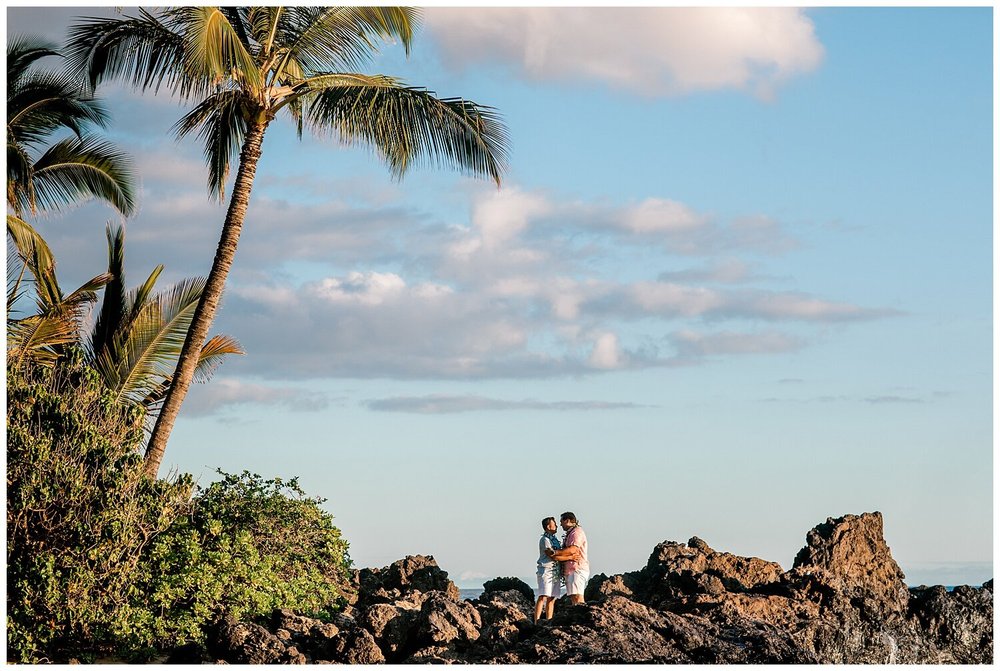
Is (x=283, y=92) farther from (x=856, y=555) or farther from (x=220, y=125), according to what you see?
(x=856, y=555)

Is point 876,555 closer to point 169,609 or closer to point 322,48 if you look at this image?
point 169,609

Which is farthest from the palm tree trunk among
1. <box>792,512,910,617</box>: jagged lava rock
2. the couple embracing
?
<box>792,512,910,617</box>: jagged lava rock

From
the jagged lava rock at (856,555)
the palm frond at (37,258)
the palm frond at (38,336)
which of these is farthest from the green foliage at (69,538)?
the jagged lava rock at (856,555)

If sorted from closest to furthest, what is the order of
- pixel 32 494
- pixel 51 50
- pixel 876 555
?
pixel 32 494
pixel 876 555
pixel 51 50

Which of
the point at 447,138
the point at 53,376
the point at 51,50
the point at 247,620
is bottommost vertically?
the point at 247,620

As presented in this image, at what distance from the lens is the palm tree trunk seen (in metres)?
15.7

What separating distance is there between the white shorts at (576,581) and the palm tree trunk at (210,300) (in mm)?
5565

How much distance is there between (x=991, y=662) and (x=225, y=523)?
9.28m

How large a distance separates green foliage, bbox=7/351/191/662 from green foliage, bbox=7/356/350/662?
11mm

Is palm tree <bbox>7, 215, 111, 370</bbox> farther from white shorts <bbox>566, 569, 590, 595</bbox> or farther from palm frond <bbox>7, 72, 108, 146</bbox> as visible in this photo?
white shorts <bbox>566, 569, 590, 595</bbox>

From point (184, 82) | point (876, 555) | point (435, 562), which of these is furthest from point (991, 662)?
point (184, 82)

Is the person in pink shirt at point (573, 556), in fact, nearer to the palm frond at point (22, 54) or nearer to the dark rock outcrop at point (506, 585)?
the dark rock outcrop at point (506, 585)

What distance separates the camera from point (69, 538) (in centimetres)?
1259

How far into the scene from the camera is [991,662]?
14.4 metres
